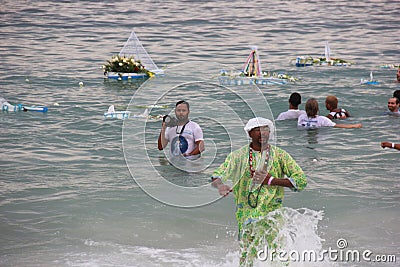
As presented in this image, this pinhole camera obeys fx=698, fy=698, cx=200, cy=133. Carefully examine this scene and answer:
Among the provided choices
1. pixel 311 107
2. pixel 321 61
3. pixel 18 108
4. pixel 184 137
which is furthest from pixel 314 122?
pixel 321 61

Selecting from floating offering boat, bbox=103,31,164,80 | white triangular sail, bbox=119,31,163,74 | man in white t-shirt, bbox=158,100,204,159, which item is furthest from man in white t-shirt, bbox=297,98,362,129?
white triangular sail, bbox=119,31,163,74

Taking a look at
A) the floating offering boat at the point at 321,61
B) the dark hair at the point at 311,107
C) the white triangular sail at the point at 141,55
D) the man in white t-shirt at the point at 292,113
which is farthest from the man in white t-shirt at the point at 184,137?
the floating offering boat at the point at 321,61

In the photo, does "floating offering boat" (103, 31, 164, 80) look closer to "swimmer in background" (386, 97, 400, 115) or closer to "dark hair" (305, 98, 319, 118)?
"dark hair" (305, 98, 319, 118)

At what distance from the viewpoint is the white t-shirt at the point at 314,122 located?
13628mm

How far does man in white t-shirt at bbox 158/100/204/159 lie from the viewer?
10258mm

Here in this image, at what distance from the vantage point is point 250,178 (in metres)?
6.54

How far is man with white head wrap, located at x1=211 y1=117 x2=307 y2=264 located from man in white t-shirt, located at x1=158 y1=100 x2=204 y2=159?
11.5ft

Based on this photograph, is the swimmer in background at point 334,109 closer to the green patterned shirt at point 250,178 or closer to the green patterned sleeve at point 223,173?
the green patterned shirt at point 250,178

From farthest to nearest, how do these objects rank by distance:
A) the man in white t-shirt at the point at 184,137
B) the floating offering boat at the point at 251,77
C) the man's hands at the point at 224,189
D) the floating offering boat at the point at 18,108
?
the floating offering boat at the point at 251,77
the floating offering boat at the point at 18,108
the man in white t-shirt at the point at 184,137
the man's hands at the point at 224,189

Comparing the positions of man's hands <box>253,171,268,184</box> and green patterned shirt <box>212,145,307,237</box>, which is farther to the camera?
green patterned shirt <box>212,145,307,237</box>

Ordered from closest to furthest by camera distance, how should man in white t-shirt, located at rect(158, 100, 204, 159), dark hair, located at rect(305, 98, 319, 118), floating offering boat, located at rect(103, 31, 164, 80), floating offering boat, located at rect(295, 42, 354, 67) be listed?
man in white t-shirt, located at rect(158, 100, 204, 159)
dark hair, located at rect(305, 98, 319, 118)
floating offering boat, located at rect(103, 31, 164, 80)
floating offering boat, located at rect(295, 42, 354, 67)

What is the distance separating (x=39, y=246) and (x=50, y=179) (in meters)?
2.64

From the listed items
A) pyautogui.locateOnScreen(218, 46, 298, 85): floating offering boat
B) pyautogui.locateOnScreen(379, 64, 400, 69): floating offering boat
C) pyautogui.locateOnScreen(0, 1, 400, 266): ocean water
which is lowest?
pyautogui.locateOnScreen(0, 1, 400, 266): ocean water

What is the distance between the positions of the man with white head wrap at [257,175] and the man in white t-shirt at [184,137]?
3.51 m
